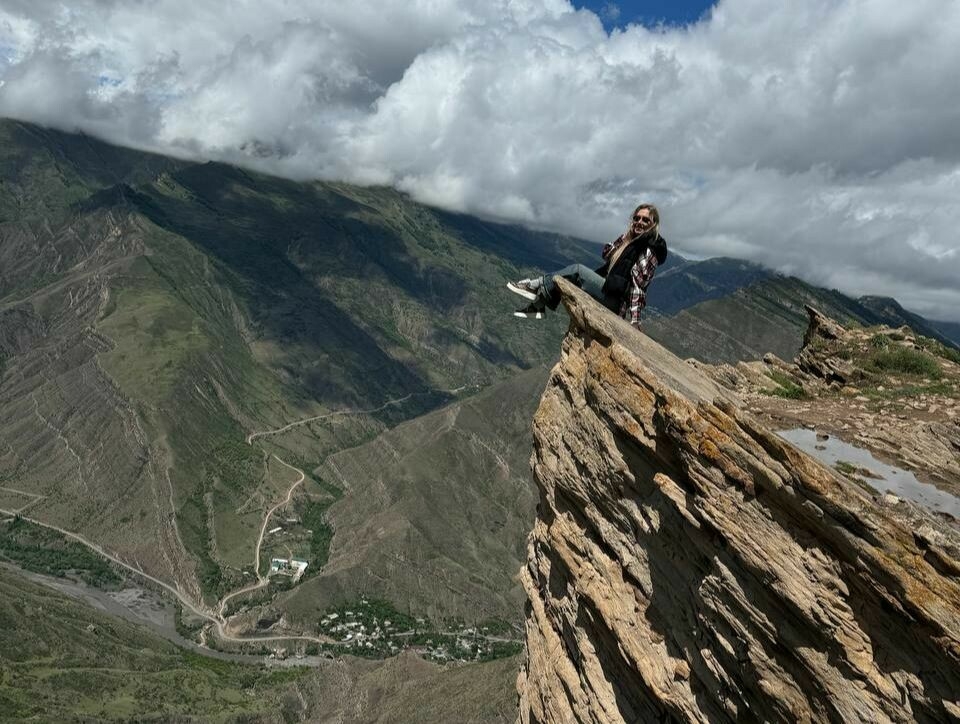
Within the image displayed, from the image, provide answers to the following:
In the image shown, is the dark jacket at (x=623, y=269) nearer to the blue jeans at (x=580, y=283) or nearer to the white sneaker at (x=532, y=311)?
the blue jeans at (x=580, y=283)

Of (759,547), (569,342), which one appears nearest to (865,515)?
(759,547)

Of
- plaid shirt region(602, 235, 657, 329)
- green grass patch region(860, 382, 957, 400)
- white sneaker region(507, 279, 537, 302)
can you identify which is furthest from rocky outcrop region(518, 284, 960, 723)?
green grass patch region(860, 382, 957, 400)

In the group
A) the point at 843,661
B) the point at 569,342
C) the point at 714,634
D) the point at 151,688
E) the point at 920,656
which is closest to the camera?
the point at 920,656

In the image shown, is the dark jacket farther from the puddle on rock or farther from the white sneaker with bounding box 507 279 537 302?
the puddle on rock

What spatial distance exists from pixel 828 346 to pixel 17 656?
179 meters

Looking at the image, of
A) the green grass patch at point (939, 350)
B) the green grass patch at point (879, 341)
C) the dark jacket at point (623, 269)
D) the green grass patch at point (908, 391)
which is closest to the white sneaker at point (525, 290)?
the dark jacket at point (623, 269)

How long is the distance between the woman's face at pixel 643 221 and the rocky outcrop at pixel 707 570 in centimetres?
305

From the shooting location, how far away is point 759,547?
14961 millimetres

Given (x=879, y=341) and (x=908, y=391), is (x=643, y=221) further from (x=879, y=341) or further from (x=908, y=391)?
(x=879, y=341)

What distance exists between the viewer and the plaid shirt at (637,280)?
2252 cm

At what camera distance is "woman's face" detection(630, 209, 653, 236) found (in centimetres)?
2184

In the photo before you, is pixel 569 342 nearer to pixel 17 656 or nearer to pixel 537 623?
pixel 537 623

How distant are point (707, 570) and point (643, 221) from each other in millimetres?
10721

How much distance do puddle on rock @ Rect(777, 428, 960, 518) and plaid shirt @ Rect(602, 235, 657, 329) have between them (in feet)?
20.5
